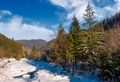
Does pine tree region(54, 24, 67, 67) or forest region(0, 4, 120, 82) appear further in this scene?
pine tree region(54, 24, 67, 67)

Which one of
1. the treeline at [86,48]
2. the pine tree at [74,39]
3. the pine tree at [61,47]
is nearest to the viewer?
the treeline at [86,48]

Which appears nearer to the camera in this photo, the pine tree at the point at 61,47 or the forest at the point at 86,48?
the forest at the point at 86,48

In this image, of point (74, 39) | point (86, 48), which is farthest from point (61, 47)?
point (86, 48)

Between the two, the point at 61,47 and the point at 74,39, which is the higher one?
the point at 74,39

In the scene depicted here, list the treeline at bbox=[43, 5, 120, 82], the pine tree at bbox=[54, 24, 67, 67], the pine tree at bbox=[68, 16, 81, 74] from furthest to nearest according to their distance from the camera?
the pine tree at bbox=[54, 24, 67, 67] → the pine tree at bbox=[68, 16, 81, 74] → the treeline at bbox=[43, 5, 120, 82]

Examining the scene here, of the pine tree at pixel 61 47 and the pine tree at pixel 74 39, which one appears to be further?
the pine tree at pixel 61 47

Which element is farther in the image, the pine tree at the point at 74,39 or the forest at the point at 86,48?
the pine tree at the point at 74,39

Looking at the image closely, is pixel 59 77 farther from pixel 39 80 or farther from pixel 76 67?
pixel 76 67

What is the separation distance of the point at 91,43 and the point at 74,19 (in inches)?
391

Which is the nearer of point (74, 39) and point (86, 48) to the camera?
point (86, 48)

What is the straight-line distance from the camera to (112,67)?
136 ft

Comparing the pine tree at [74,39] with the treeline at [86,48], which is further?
the pine tree at [74,39]

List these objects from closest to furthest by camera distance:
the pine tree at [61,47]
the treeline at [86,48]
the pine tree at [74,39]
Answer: the treeline at [86,48], the pine tree at [74,39], the pine tree at [61,47]

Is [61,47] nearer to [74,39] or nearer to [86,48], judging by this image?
[74,39]
